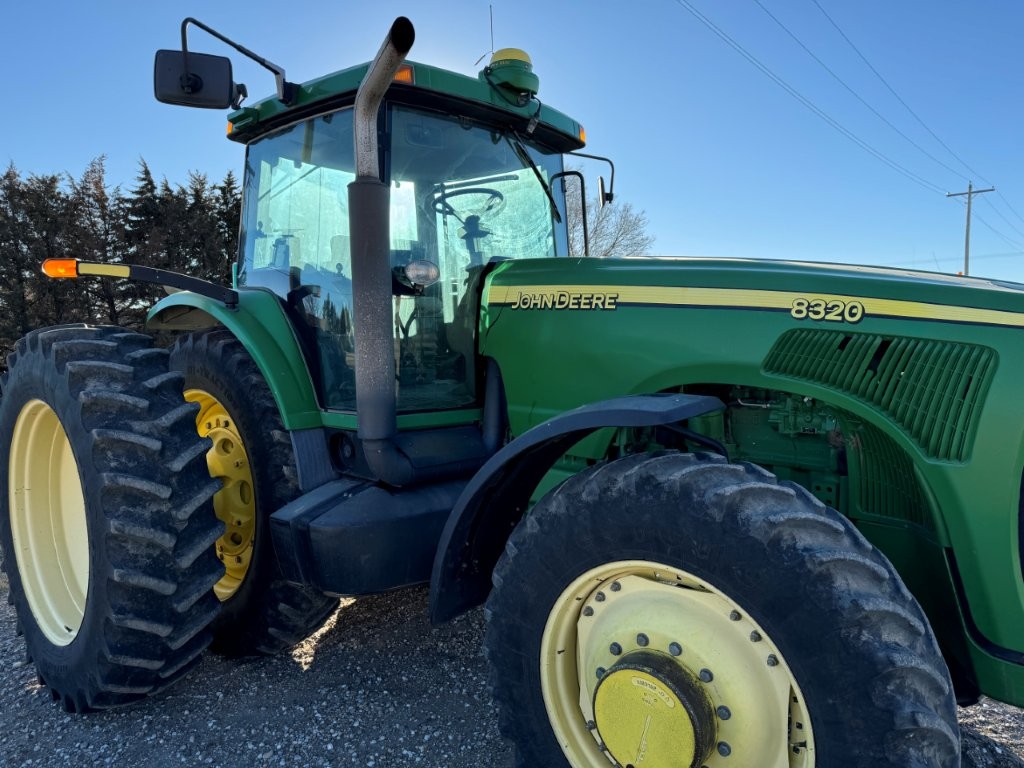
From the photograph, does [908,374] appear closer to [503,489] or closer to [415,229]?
[503,489]

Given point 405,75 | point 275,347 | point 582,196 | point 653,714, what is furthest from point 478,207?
point 653,714

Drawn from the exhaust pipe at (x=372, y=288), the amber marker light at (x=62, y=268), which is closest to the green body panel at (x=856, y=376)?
the exhaust pipe at (x=372, y=288)

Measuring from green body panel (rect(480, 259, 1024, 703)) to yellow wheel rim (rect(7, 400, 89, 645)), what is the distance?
6.50 ft

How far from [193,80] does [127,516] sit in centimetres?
145

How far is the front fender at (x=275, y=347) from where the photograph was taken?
2.81 metres

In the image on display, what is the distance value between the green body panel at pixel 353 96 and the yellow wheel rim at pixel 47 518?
4.80ft

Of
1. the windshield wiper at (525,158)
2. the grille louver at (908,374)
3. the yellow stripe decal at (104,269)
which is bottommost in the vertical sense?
the grille louver at (908,374)

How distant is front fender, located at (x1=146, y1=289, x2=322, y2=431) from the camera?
2809mm

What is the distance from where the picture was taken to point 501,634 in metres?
1.94

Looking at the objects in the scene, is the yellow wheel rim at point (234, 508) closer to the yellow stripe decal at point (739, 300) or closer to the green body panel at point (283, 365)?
the green body panel at point (283, 365)

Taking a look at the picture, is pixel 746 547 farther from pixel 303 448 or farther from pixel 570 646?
pixel 303 448

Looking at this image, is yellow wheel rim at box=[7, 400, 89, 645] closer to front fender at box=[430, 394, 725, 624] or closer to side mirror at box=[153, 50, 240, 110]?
side mirror at box=[153, 50, 240, 110]

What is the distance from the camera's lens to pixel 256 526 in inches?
116

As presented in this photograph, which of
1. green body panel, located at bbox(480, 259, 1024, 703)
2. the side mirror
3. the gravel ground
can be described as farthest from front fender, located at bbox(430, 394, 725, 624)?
the side mirror
